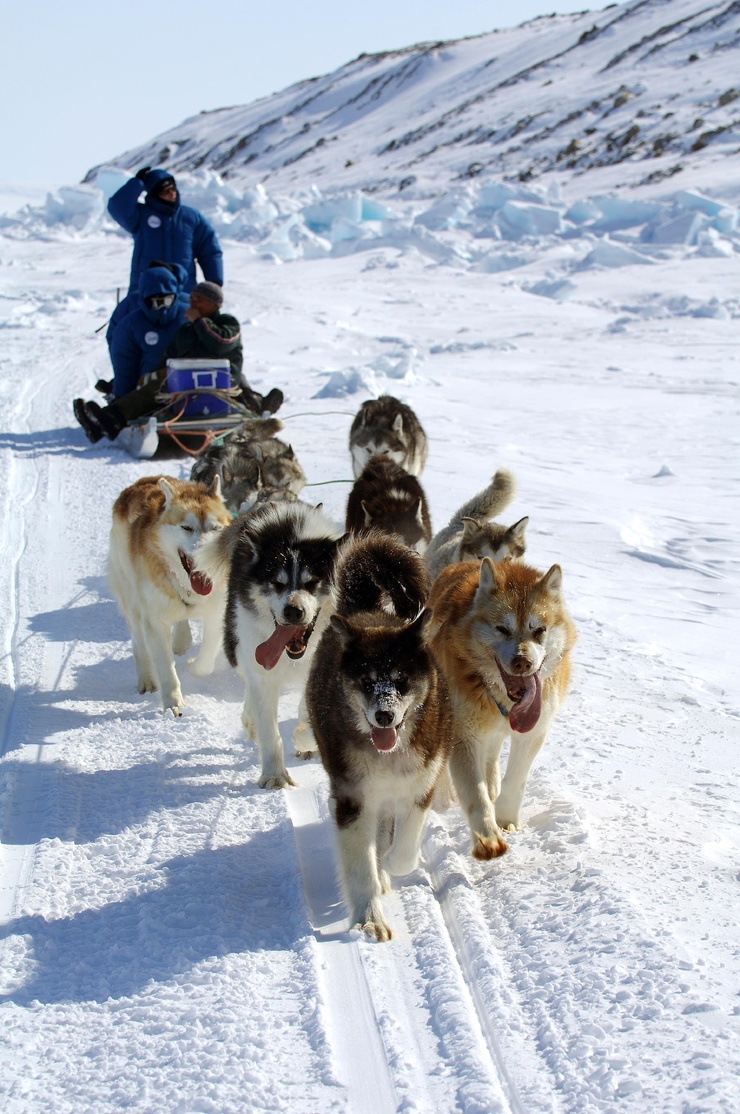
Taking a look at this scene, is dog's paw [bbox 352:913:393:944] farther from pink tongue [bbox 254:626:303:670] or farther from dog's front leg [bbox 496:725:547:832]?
pink tongue [bbox 254:626:303:670]

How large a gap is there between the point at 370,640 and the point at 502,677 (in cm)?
50

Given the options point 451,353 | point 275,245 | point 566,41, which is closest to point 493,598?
point 451,353

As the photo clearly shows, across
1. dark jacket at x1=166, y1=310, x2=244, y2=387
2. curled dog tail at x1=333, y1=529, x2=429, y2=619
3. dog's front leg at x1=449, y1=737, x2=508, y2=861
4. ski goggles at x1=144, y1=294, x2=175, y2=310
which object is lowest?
dog's front leg at x1=449, y1=737, x2=508, y2=861

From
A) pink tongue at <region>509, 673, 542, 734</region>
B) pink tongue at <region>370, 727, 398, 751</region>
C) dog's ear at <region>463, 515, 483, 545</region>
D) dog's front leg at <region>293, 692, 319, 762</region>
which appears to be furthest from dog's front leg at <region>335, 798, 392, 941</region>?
dog's ear at <region>463, 515, 483, 545</region>

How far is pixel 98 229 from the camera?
29734 millimetres

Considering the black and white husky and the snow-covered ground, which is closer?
the snow-covered ground

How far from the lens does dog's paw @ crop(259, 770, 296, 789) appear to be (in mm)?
3906

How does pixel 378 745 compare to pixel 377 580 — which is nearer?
pixel 378 745

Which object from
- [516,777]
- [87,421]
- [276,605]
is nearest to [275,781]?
[276,605]

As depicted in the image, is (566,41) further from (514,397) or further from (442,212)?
(514,397)

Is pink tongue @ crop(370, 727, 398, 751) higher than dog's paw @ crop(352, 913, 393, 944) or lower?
higher

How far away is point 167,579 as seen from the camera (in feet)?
15.4

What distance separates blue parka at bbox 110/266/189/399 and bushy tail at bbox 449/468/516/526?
495 cm

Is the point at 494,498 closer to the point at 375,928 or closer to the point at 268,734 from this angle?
the point at 268,734
